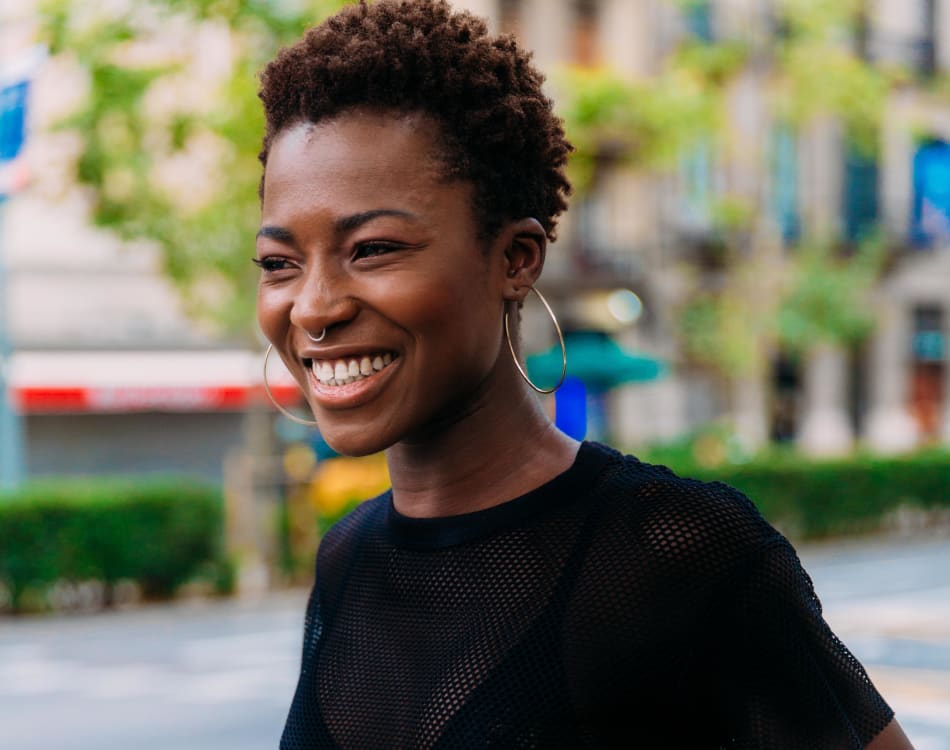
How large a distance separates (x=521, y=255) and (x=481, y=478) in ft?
0.82

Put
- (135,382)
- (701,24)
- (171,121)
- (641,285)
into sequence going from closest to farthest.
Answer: (171,121)
(135,382)
(641,285)
(701,24)

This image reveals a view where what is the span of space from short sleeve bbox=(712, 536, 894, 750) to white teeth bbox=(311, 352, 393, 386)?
422 millimetres

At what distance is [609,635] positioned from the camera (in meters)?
1.40

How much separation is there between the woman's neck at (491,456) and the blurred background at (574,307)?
683 cm

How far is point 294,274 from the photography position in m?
1.54

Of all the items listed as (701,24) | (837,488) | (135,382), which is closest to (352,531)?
(837,488)

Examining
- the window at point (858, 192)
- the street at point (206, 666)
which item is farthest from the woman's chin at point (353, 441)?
the window at point (858, 192)

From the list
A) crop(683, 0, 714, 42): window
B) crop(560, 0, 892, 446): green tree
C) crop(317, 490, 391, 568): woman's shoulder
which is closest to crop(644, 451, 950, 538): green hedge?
crop(560, 0, 892, 446): green tree

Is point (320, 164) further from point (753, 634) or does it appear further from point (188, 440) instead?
point (188, 440)

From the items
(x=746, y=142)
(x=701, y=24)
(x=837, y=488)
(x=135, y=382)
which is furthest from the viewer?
(x=701, y=24)

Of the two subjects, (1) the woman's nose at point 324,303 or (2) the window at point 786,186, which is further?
(2) the window at point 786,186

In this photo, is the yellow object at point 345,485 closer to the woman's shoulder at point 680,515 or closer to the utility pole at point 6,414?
the utility pole at point 6,414

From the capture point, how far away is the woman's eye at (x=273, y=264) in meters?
1.55

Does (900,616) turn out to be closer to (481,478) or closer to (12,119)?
(12,119)
